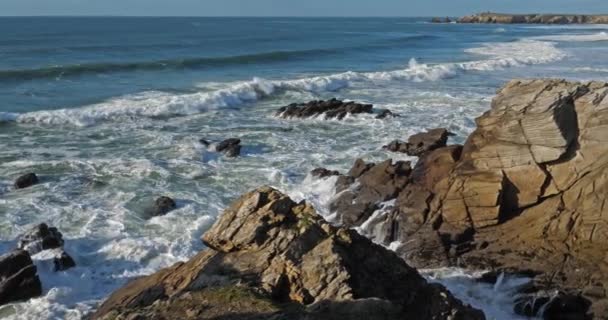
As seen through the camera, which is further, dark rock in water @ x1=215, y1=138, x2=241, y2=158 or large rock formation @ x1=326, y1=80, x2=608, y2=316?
dark rock in water @ x1=215, y1=138, x2=241, y2=158

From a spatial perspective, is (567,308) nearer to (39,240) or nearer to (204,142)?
(39,240)

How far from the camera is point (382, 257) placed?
9266mm

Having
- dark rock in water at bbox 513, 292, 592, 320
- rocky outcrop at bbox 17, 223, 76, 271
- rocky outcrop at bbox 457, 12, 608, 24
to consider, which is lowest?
rocky outcrop at bbox 457, 12, 608, 24

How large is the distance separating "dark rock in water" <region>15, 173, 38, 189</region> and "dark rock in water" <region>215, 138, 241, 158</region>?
6.41 metres

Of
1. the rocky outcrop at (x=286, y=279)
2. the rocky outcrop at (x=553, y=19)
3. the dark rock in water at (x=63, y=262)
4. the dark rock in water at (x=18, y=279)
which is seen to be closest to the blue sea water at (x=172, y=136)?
the dark rock in water at (x=63, y=262)

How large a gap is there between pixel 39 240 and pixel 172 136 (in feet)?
42.1

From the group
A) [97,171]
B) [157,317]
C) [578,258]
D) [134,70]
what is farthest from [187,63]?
[157,317]

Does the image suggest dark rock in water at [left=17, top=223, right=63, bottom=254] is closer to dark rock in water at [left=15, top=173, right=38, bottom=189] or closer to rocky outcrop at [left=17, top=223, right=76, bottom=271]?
rocky outcrop at [left=17, top=223, right=76, bottom=271]

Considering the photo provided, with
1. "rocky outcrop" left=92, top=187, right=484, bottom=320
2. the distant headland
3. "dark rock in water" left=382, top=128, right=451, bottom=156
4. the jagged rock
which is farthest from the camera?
the distant headland

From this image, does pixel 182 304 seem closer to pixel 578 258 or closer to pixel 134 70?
pixel 578 258

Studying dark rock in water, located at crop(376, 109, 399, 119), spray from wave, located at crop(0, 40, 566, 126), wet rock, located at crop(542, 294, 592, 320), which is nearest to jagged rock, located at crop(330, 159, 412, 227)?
wet rock, located at crop(542, 294, 592, 320)

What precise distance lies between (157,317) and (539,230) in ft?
29.6

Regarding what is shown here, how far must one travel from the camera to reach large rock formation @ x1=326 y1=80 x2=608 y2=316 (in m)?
13.4

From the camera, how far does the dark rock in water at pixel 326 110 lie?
101 ft
